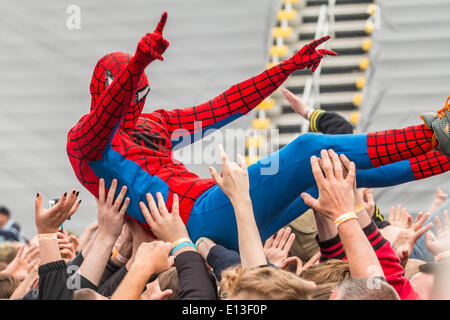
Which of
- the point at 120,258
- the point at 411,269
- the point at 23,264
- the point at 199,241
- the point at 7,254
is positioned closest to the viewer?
the point at 199,241

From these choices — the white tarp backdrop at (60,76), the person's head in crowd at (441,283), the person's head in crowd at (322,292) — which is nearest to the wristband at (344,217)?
the person's head in crowd at (322,292)

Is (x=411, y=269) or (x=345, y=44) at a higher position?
(x=345, y=44)

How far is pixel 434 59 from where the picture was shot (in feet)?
13.0

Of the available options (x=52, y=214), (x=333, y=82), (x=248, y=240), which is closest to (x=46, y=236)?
(x=52, y=214)

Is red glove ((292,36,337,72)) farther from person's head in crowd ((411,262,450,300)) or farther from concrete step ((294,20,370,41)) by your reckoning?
concrete step ((294,20,370,41))

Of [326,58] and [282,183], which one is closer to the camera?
[282,183]

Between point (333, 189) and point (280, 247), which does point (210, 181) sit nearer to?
point (280, 247)

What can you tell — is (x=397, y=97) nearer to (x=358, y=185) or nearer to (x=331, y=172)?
(x=358, y=185)

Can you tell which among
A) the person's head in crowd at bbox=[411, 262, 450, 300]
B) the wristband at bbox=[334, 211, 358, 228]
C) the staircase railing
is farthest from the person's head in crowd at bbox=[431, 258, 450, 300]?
the staircase railing

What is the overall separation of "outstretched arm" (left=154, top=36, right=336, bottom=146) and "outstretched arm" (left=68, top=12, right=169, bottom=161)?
1.22ft

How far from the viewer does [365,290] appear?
1.01 meters

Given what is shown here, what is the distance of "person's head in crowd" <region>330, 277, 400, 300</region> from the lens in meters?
1.00

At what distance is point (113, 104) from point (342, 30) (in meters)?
3.14

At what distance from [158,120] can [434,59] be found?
8.93ft
